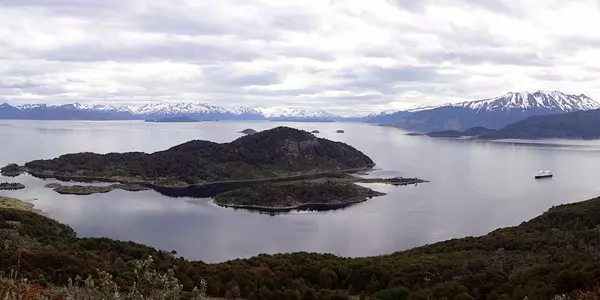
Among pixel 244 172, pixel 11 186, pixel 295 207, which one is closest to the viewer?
→ pixel 295 207

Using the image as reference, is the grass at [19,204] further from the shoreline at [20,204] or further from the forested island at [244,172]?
the forested island at [244,172]

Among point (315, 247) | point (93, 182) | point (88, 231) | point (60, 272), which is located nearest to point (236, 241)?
point (315, 247)

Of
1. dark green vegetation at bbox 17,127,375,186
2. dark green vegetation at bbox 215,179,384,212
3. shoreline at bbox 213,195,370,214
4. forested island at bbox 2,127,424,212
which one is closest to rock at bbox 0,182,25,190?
forested island at bbox 2,127,424,212

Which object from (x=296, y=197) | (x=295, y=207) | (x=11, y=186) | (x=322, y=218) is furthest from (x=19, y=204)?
(x=322, y=218)

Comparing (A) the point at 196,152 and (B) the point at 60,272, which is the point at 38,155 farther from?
(B) the point at 60,272

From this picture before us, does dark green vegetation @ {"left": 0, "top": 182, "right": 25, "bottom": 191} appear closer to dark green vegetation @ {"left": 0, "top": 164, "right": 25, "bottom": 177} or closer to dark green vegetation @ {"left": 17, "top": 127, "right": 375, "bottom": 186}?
dark green vegetation @ {"left": 17, "top": 127, "right": 375, "bottom": 186}

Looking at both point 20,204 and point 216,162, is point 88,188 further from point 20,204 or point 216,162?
point 216,162

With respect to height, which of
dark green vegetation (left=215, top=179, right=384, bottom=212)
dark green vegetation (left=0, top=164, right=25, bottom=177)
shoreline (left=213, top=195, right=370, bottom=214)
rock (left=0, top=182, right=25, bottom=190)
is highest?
dark green vegetation (left=0, top=164, right=25, bottom=177)
